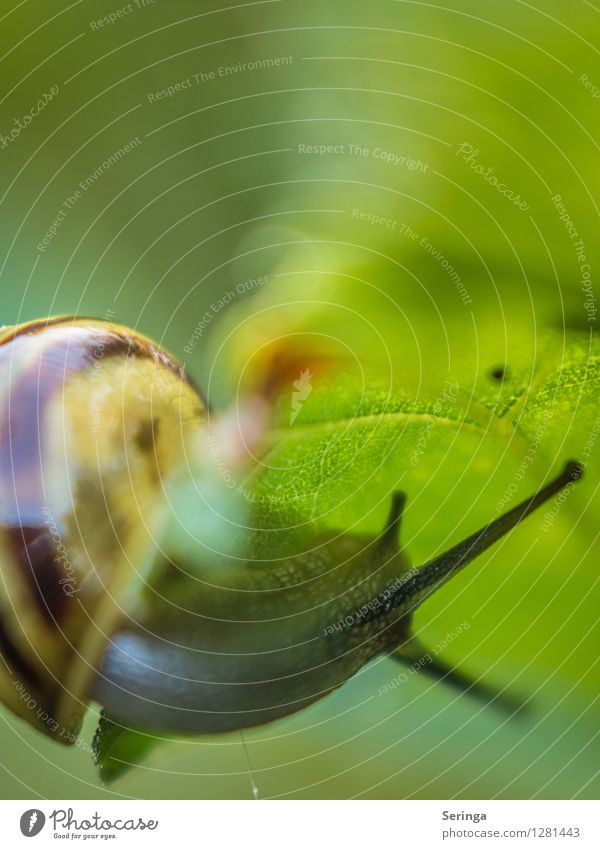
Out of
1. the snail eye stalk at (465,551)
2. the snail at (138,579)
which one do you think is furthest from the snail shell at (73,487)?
the snail eye stalk at (465,551)

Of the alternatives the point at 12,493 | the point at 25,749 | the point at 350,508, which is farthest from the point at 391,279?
the point at 25,749

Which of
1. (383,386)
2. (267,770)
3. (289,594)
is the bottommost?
(267,770)

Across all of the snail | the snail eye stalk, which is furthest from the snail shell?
the snail eye stalk

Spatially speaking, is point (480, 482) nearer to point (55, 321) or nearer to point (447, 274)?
point (447, 274)

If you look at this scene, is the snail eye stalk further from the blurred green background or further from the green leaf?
the green leaf

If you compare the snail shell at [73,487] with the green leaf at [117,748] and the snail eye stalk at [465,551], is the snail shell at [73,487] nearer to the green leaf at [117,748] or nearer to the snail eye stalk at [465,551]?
the green leaf at [117,748]
